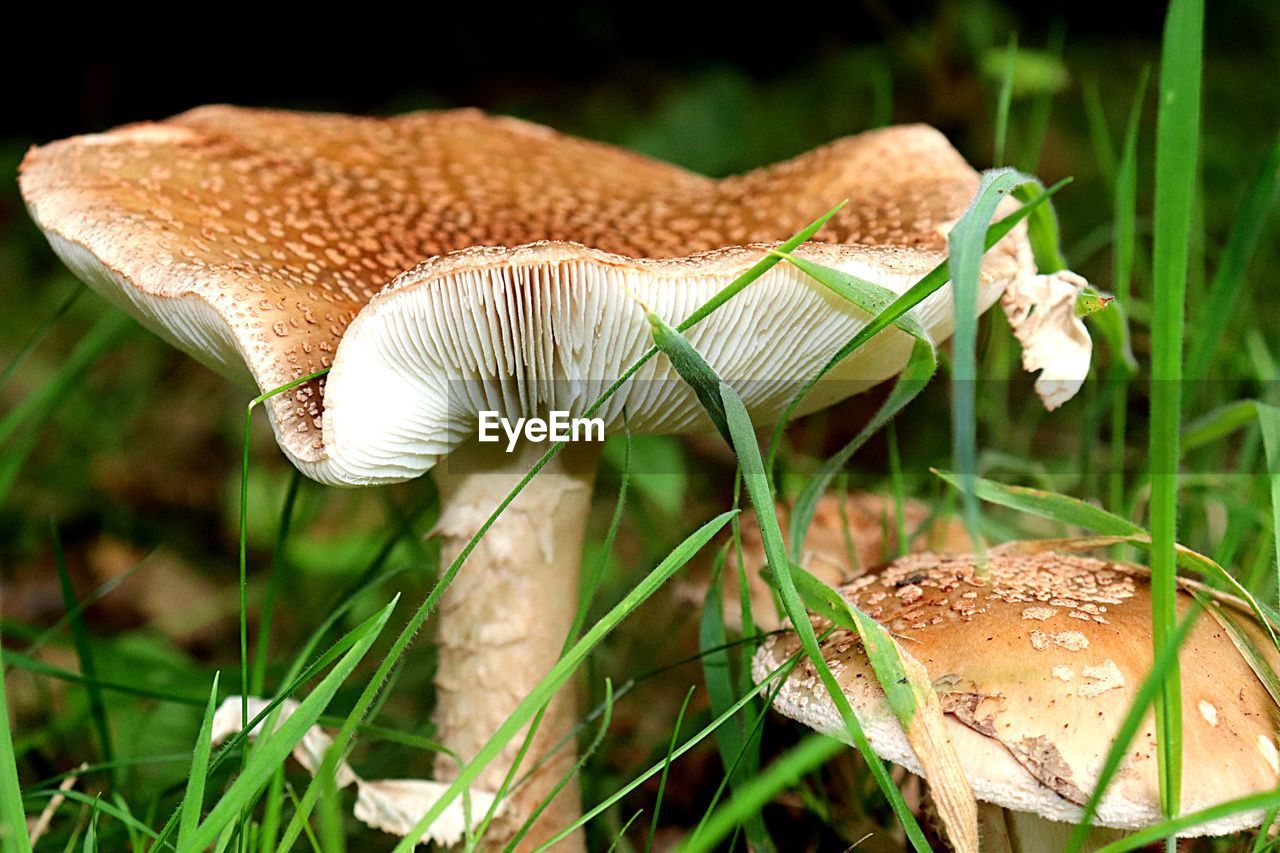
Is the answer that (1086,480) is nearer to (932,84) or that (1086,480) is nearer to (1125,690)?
(1125,690)

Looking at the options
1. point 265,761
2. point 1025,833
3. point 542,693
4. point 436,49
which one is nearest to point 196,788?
point 265,761

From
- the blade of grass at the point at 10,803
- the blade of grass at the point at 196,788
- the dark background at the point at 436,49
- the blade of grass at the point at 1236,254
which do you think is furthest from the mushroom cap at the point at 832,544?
the dark background at the point at 436,49

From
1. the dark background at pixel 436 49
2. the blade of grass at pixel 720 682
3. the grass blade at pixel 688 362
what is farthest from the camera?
the dark background at pixel 436 49

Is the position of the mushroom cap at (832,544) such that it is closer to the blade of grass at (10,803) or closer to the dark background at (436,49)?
the blade of grass at (10,803)

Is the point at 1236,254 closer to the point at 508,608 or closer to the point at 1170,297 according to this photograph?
the point at 1170,297

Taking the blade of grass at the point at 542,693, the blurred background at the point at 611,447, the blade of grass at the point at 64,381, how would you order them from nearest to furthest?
the blade of grass at the point at 542,693, the blade of grass at the point at 64,381, the blurred background at the point at 611,447

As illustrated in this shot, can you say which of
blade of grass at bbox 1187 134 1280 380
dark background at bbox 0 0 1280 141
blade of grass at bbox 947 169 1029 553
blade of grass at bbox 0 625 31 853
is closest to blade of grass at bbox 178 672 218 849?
blade of grass at bbox 0 625 31 853

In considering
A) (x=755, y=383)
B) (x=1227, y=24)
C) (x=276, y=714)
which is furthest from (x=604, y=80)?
(x=276, y=714)
